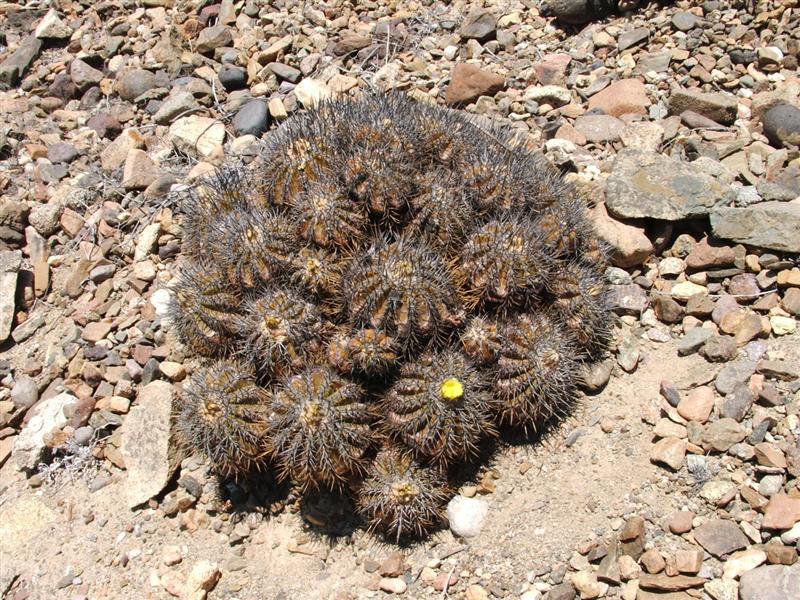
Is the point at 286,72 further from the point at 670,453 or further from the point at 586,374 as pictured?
the point at 670,453

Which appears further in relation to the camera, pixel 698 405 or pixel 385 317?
pixel 698 405

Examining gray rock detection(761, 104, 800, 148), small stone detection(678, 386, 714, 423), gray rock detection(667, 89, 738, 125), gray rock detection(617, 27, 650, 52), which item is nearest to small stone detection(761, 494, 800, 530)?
small stone detection(678, 386, 714, 423)

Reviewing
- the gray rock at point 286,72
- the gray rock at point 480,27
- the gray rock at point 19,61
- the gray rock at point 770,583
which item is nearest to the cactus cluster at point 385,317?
the gray rock at point 770,583

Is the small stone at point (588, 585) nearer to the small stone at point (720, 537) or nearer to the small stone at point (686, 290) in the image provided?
the small stone at point (720, 537)

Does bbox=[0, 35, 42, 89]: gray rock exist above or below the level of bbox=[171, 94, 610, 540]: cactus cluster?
above

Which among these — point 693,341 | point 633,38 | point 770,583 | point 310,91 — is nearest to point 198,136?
point 310,91

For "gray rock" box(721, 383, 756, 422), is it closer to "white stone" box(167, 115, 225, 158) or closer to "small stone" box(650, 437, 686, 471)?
"small stone" box(650, 437, 686, 471)
